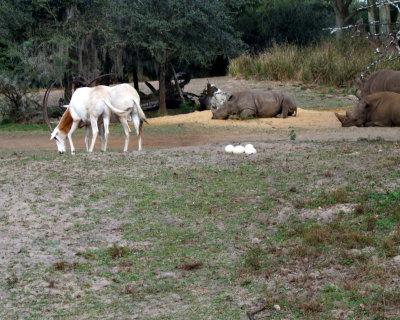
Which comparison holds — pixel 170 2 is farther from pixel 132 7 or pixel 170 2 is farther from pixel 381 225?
pixel 381 225

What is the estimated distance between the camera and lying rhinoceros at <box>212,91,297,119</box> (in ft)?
62.1

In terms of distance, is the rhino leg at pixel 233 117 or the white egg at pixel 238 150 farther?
the rhino leg at pixel 233 117

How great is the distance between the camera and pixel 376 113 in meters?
15.8

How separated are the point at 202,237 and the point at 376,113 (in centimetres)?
987

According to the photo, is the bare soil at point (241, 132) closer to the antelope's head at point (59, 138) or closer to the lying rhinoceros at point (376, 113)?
the lying rhinoceros at point (376, 113)

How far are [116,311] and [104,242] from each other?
1593mm

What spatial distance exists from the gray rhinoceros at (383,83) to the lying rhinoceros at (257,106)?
2.15 metres

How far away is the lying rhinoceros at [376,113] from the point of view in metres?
15.5

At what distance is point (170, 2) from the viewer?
2194cm

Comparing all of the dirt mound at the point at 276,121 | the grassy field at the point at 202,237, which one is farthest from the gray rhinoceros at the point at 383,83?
the grassy field at the point at 202,237

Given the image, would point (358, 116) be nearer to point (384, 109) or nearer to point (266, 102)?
point (384, 109)

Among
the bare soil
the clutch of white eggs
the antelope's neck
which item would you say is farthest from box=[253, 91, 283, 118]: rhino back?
the clutch of white eggs

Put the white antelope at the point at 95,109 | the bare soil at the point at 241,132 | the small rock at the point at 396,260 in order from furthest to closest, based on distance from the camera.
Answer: the bare soil at the point at 241,132, the white antelope at the point at 95,109, the small rock at the point at 396,260

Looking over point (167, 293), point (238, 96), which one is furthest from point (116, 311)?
point (238, 96)
